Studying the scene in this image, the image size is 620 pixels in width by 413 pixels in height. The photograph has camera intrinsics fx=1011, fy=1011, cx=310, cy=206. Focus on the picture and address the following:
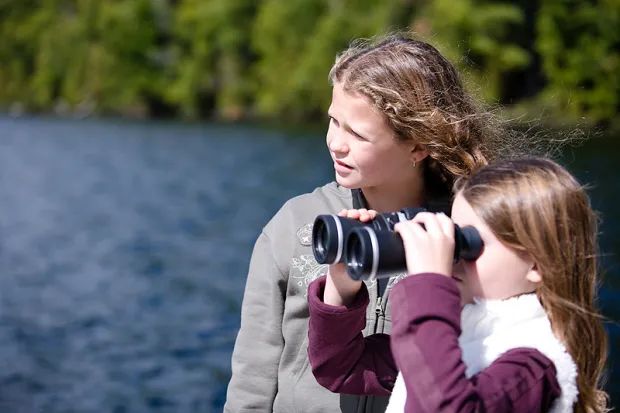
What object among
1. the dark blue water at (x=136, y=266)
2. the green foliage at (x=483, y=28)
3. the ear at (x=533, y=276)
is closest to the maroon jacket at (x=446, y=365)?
the ear at (x=533, y=276)

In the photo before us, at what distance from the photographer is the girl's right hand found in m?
2.09

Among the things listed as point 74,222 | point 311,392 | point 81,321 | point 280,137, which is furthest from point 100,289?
point 280,137

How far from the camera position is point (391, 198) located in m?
2.54

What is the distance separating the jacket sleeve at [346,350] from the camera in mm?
2143

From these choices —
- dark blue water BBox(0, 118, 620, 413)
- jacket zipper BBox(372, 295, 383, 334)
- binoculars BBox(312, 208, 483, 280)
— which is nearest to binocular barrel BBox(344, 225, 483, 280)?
binoculars BBox(312, 208, 483, 280)

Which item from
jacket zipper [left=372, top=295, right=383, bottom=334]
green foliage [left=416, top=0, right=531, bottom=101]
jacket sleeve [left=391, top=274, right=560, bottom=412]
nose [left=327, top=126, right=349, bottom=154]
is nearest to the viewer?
jacket sleeve [left=391, top=274, right=560, bottom=412]

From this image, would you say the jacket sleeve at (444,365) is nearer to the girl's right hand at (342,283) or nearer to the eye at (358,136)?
the girl's right hand at (342,283)

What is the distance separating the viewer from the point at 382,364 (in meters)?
2.29

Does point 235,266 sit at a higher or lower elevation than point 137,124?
lower

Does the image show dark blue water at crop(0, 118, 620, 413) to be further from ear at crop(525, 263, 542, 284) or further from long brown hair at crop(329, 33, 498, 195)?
ear at crop(525, 263, 542, 284)

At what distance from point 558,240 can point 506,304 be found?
157 mm

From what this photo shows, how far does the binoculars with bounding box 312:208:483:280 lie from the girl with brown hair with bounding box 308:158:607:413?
29 millimetres

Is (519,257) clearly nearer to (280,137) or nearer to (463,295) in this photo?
(463,295)

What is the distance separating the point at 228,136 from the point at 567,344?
37.2 meters
